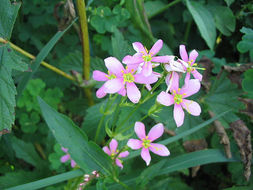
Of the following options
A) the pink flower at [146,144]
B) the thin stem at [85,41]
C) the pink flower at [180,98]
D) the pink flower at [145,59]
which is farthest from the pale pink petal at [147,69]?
the thin stem at [85,41]

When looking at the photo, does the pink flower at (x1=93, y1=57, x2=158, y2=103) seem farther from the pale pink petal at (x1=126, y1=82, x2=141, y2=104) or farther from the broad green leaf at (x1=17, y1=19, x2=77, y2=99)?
the broad green leaf at (x1=17, y1=19, x2=77, y2=99)

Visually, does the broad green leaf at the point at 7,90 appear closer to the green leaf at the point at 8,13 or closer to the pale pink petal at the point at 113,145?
the green leaf at the point at 8,13

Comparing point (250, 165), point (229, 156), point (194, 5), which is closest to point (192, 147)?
point (229, 156)

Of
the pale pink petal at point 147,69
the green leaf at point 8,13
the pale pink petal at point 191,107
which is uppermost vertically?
the green leaf at point 8,13

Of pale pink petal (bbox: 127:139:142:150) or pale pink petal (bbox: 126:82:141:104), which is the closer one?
pale pink petal (bbox: 126:82:141:104)

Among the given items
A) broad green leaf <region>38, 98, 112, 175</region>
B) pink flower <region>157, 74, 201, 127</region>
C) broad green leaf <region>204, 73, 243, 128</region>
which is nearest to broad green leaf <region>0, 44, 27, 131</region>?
broad green leaf <region>38, 98, 112, 175</region>

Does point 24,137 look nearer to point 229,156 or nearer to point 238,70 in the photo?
point 229,156
